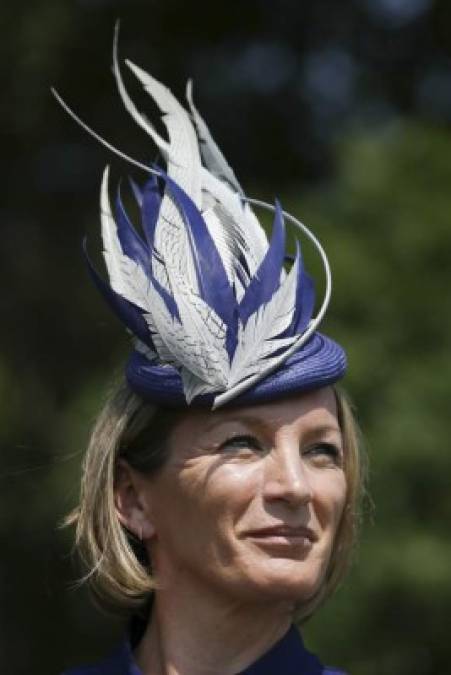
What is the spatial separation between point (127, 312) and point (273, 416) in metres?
0.35

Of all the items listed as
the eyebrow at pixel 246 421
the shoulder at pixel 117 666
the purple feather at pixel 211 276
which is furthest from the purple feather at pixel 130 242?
the shoulder at pixel 117 666

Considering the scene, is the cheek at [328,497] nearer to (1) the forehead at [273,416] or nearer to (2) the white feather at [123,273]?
(1) the forehead at [273,416]

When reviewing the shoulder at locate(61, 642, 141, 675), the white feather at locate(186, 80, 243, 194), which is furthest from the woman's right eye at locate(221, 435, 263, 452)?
the white feather at locate(186, 80, 243, 194)

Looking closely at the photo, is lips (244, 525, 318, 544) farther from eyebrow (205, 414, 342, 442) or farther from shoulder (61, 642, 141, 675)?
shoulder (61, 642, 141, 675)

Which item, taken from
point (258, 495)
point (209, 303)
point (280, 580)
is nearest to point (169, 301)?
point (209, 303)

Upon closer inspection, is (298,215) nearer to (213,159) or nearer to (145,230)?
(213,159)

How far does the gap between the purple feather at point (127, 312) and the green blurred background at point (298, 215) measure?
2.90 metres

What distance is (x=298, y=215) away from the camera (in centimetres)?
696

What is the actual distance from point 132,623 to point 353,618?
2.79 metres

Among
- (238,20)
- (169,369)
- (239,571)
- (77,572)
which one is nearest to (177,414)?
(169,369)

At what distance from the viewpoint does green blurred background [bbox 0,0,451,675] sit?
6480 millimetres

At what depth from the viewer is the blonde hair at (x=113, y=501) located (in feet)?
11.8

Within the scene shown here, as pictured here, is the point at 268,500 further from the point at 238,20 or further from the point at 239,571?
the point at 238,20

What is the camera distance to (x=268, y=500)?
3.40 m
